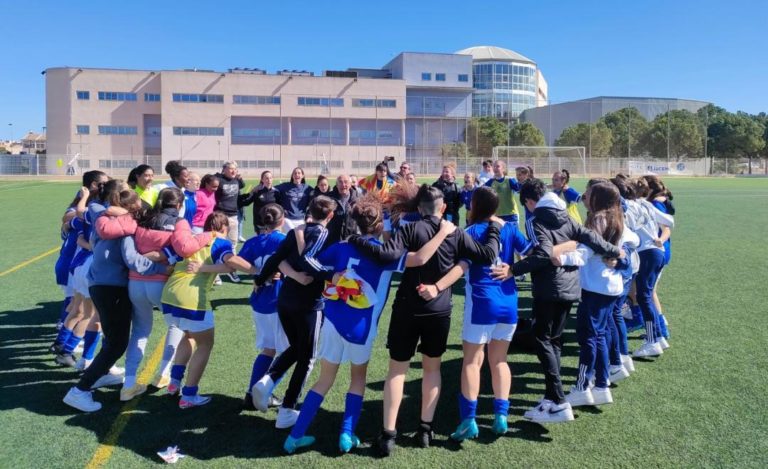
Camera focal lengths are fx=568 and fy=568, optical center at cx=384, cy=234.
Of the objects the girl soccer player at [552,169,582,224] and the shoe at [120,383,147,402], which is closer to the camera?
the shoe at [120,383,147,402]

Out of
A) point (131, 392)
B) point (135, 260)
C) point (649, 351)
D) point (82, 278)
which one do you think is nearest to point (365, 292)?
point (135, 260)

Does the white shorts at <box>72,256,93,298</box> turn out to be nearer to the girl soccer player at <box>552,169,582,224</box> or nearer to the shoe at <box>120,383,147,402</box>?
the shoe at <box>120,383,147,402</box>

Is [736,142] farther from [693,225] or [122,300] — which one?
[122,300]

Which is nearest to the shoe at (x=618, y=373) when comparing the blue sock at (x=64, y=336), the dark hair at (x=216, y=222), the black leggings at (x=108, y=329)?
the dark hair at (x=216, y=222)

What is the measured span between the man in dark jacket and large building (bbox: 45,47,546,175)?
5565 centimetres

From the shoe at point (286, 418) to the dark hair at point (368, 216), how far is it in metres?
1.53

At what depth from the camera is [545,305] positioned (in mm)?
4449

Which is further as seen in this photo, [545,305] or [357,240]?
[545,305]

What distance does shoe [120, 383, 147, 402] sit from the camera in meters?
4.80

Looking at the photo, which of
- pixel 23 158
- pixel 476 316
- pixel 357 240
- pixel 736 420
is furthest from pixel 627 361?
pixel 23 158

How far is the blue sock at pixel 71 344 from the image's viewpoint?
18.9 ft

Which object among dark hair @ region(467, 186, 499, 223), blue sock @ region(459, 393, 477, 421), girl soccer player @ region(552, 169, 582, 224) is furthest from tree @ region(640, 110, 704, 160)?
blue sock @ region(459, 393, 477, 421)

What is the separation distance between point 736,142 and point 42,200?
256 ft

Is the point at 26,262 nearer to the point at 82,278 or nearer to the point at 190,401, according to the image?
the point at 82,278
